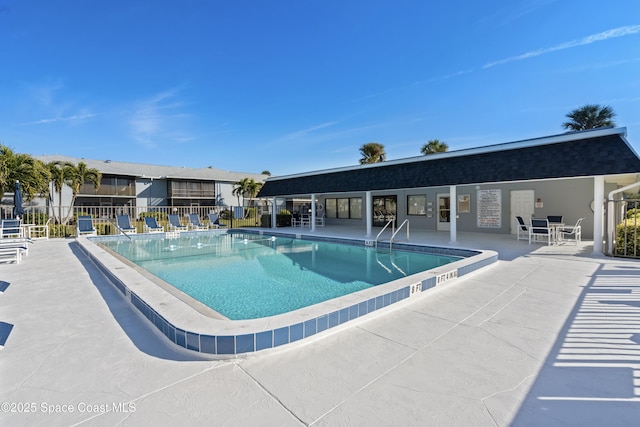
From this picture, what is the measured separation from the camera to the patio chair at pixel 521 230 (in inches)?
472

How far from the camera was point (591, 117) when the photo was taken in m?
21.4

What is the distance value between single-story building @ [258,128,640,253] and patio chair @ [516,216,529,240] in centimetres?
129

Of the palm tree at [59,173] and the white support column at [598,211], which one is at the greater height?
the palm tree at [59,173]

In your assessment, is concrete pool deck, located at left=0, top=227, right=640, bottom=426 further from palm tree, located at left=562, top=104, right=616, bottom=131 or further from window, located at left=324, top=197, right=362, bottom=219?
palm tree, located at left=562, top=104, right=616, bottom=131

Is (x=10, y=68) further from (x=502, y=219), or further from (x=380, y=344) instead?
(x=502, y=219)

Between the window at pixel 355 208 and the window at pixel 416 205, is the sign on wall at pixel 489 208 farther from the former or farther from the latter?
the window at pixel 355 208

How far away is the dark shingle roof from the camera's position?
26.8 feet

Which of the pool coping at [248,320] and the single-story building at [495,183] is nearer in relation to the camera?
the pool coping at [248,320]

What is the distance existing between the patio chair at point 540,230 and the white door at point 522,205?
7.04ft

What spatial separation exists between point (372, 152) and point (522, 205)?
17994 mm

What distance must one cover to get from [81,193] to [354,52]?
92.1 ft

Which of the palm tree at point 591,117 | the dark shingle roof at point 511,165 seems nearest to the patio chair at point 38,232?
the dark shingle roof at point 511,165

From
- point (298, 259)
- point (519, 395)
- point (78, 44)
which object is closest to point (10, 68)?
point (78, 44)

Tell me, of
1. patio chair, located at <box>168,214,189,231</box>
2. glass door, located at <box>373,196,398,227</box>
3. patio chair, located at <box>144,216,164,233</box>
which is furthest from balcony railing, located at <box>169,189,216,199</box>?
glass door, located at <box>373,196,398,227</box>
